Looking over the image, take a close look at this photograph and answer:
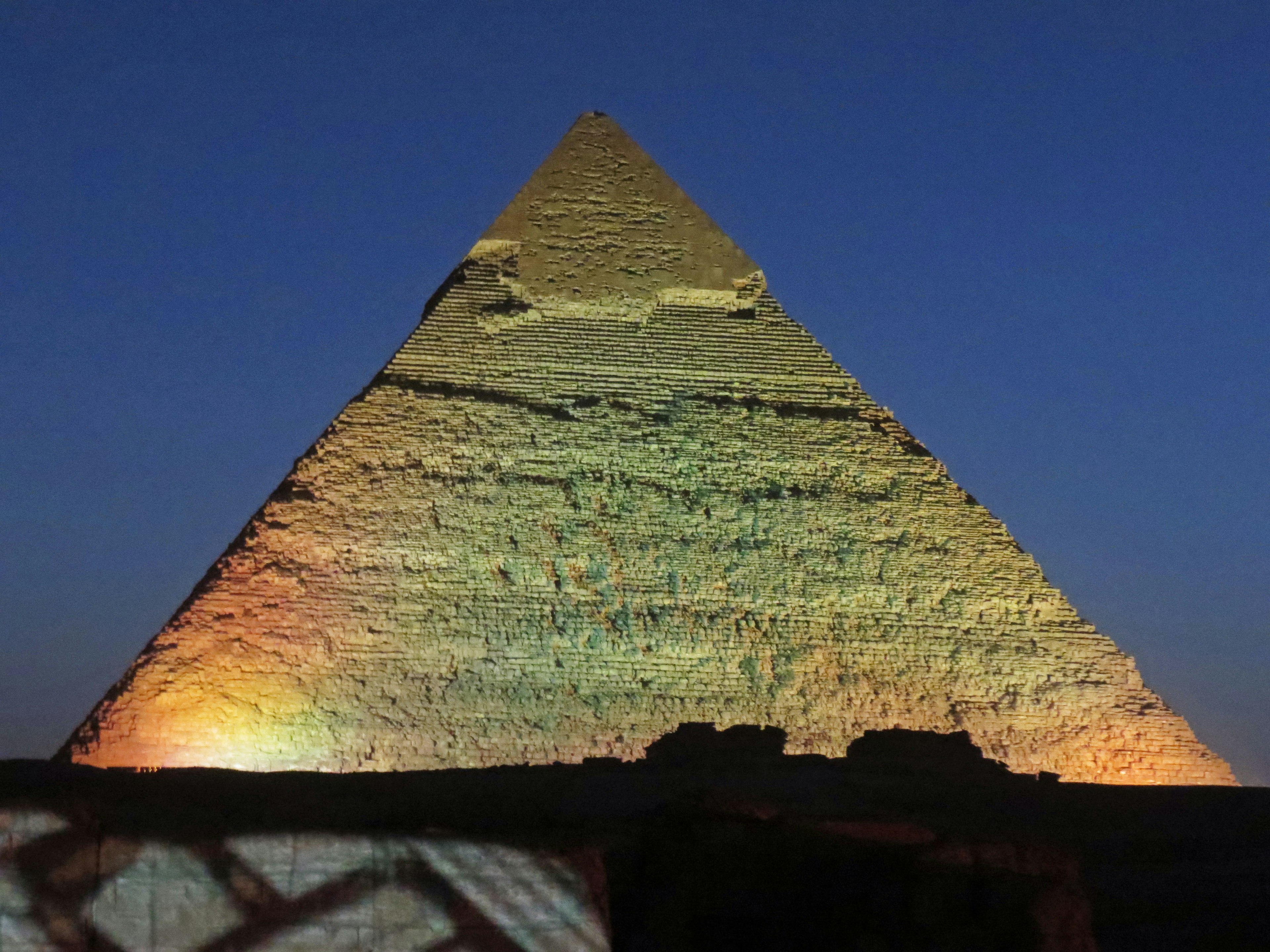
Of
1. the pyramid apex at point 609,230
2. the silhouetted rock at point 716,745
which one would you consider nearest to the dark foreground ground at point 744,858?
the silhouetted rock at point 716,745

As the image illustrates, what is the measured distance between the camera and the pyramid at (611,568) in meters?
14.2

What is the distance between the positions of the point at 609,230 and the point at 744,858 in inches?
492

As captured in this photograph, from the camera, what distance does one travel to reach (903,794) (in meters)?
11.2

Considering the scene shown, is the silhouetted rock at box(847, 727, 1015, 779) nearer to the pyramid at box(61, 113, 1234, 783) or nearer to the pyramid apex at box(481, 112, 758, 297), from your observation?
the pyramid at box(61, 113, 1234, 783)

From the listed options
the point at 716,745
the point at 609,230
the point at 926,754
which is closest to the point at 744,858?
the point at 716,745

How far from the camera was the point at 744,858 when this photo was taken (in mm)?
6180

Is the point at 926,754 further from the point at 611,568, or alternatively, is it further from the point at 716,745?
the point at 611,568

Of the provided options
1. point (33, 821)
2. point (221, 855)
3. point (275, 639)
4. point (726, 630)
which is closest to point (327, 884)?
point (221, 855)

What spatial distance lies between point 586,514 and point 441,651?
7.21 ft

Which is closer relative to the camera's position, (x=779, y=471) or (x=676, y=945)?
(x=676, y=945)

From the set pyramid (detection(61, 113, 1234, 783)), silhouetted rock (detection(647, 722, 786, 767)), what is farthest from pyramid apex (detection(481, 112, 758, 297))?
silhouetted rock (detection(647, 722, 786, 767))

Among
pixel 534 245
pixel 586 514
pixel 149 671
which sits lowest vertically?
pixel 149 671

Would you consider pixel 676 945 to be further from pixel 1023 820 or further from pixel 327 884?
pixel 1023 820

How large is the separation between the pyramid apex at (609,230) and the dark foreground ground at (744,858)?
27.8ft
